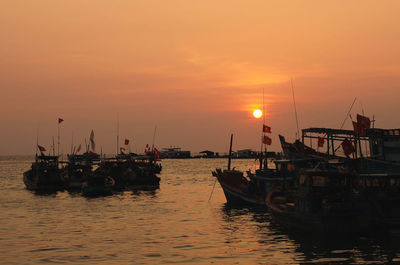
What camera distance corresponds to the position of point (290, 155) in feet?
171

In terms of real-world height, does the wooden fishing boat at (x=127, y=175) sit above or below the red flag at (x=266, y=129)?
below

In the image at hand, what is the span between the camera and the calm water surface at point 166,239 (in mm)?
28281

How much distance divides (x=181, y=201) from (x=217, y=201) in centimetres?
450

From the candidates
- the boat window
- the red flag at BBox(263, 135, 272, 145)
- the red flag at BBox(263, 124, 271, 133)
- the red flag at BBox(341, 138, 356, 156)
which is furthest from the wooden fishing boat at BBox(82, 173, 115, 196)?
the boat window

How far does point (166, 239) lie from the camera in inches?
1371

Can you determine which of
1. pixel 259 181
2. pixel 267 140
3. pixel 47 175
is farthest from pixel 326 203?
pixel 47 175

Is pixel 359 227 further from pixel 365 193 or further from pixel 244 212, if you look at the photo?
pixel 244 212

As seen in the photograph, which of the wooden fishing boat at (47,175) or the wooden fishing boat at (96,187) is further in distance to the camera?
the wooden fishing boat at (47,175)

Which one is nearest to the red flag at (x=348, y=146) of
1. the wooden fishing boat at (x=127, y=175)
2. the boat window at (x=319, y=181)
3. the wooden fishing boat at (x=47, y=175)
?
the boat window at (x=319, y=181)

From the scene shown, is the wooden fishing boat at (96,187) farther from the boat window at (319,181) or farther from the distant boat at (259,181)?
the boat window at (319,181)

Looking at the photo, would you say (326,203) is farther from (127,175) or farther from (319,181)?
(127,175)

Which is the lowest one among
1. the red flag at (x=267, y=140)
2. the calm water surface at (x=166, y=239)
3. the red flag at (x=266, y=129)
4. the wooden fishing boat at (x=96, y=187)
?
the calm water surface at (x=166, y=239)

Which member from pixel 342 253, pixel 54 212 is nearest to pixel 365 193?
pixel 342 253

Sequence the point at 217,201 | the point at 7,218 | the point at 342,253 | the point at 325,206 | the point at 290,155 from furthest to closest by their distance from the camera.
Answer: the point at 217,201
the point at 290,155
the point at 7,218
the point at 325,206
the point at 342,253
